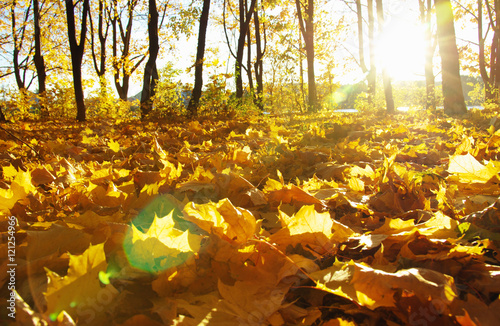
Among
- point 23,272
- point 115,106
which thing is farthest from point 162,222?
point 115,106

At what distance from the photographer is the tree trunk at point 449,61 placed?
6734 millimetres

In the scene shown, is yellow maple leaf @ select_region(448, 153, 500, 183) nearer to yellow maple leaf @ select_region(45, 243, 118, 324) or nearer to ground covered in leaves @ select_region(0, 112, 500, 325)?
ground covered in leaves @ select_region(0, 112, 500, 325)

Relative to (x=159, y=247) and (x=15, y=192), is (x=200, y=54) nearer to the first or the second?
(x=15, y=192)

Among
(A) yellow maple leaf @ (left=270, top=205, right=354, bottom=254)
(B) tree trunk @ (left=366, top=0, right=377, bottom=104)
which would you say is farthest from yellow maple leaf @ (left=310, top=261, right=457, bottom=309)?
(B) tree trunk @ (left=366, top=0, right=377, bottom=104)

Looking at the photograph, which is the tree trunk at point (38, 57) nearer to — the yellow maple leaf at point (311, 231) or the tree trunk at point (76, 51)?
the tree trunk at point (76, 51)

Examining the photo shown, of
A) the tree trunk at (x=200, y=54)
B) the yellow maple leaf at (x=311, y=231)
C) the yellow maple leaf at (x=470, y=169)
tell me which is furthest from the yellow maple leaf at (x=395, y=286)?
the tree trunk at (x=200, y=54)

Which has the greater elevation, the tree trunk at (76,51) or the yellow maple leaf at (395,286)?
the tree trunk at (76,51)

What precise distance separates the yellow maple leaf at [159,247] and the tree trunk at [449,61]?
762 cm

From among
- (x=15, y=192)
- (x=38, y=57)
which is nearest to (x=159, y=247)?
(x=15, y=192)

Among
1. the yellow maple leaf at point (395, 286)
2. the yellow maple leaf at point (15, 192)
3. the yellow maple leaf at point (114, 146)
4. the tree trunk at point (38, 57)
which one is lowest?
the yellow maple leaf at point (395, 286)

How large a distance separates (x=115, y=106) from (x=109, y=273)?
38.9ft

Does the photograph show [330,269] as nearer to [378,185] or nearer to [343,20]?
[378,185]

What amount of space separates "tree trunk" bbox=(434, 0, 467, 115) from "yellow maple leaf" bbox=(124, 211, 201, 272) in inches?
300

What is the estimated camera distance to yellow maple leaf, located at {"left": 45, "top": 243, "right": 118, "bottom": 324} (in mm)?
538
